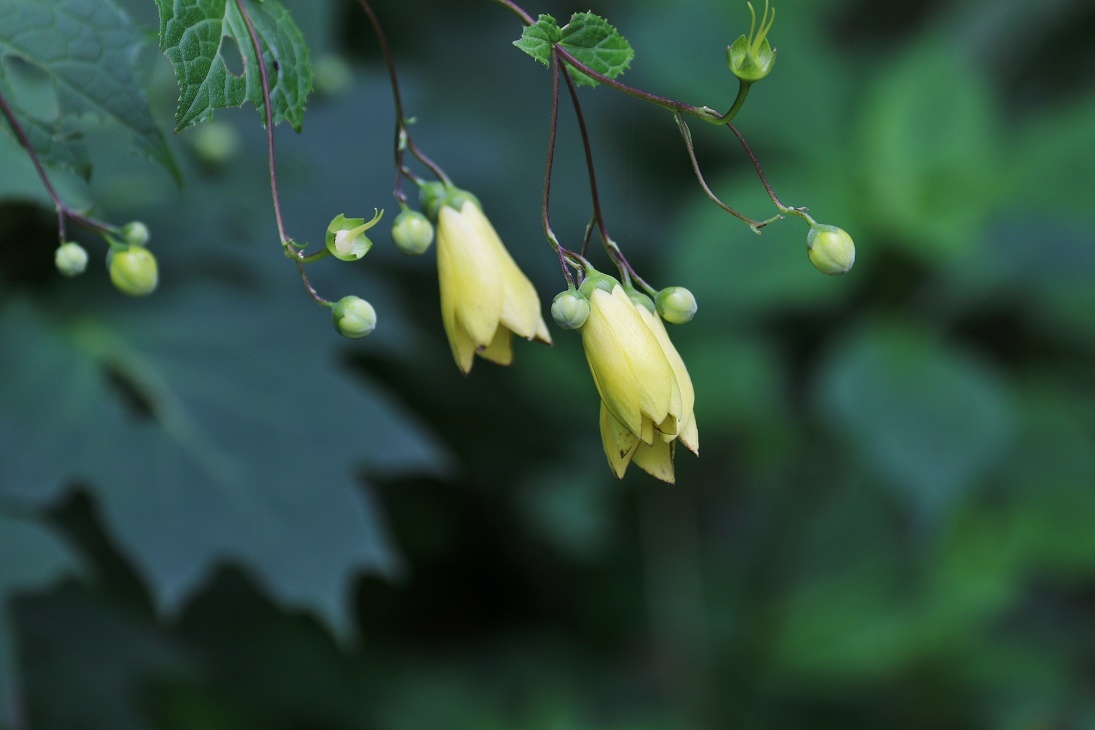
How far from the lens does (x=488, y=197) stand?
3188mm

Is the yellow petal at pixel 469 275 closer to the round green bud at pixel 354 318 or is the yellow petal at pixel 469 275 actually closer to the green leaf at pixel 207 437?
the round green bud at pixel 354 318

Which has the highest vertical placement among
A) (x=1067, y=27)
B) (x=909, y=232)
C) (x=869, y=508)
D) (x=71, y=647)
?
(x=1067, y=27)

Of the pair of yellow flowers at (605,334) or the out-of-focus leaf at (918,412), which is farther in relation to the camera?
the out-of-focus leaf at (918,412)

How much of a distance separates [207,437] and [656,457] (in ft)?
3.92

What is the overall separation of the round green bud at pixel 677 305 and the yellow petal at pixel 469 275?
17 cm

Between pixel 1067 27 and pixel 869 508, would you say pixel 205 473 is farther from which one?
pixel 1067 27

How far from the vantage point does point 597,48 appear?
3.33ft

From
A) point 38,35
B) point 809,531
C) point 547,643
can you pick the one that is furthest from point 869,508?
point 38,35

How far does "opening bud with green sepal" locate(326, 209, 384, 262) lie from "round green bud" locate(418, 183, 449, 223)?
5.7 inches

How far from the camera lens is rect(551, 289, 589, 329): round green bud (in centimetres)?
99

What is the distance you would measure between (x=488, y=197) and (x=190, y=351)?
132cm

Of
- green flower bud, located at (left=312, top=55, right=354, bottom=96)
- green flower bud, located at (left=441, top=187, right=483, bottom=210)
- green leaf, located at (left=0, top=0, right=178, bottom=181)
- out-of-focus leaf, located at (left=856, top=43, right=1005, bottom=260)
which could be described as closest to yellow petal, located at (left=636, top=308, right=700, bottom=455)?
green flower bud, located at (left=441, top=187, right=483, bottom=210)

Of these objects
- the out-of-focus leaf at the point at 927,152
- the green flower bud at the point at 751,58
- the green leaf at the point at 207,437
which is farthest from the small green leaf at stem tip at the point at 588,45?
the out-of-focus leaf at the point at 927,152

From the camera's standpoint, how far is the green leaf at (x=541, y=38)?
0.97 m
